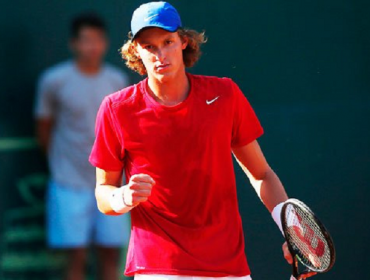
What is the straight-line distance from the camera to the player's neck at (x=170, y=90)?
363 centimetres

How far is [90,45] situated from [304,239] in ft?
6.15

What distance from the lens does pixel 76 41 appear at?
196 inches

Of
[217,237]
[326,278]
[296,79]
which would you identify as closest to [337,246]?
[326,278]

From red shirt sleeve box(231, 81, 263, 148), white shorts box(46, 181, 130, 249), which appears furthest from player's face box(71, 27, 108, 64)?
red shirt sleeve box(231, 81, 263, 148)

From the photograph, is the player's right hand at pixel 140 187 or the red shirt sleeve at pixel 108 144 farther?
the red shirt sleeve at pixel 108 144

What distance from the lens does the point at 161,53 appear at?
3.57 m

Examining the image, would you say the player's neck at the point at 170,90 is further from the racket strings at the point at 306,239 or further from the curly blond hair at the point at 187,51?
the racket strings at the point at 306,239

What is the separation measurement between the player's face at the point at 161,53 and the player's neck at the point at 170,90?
0.07 ft

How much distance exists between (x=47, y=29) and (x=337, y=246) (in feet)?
6.64

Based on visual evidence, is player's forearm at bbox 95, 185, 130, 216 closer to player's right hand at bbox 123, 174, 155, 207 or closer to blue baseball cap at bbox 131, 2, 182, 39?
player's right hand at bbox 123, 174, 155, 207

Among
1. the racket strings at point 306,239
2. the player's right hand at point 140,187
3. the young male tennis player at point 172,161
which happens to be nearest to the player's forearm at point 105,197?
the young male tennis player at point 172,161

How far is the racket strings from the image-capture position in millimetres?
3502

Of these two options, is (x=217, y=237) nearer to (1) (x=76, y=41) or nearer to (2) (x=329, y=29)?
(1) (x=76, y=41)

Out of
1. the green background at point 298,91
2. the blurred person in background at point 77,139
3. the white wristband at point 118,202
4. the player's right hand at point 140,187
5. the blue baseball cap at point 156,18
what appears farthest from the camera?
the green background at point 298,91
